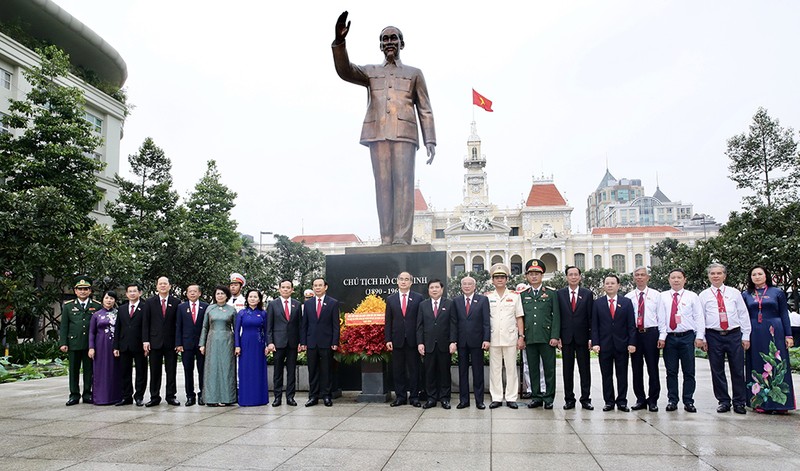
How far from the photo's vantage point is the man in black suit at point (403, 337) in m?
6.65

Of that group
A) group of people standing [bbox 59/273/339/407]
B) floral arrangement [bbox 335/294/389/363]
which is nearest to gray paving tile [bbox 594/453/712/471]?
floral arrangement [bbox 335/294/389/363]

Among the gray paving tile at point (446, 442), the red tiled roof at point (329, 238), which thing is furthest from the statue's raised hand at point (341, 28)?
the red tiled roof at point (329, 238)

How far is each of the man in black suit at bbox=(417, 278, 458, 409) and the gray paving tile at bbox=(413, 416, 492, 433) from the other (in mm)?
904

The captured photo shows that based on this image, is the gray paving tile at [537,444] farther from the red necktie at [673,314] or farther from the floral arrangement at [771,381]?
the floral arrangement at [771,381]

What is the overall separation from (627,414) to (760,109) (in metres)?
20.0

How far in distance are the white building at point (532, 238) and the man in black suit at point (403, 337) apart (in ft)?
202

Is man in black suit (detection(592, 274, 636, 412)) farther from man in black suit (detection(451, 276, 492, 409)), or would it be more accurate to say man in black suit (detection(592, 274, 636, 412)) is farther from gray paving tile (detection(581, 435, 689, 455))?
gray paving tile (detection(581, 435, 689, 455))

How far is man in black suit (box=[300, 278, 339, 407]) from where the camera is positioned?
6.77 m

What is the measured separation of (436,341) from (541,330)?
1150 millimetres

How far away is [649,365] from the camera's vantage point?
20.9 feet

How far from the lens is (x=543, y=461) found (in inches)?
158

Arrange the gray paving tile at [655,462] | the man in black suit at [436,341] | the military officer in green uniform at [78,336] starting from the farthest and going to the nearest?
the military officer in green uniform at [78,336] → the man in black suit at [436,341] → the gray paving tile at [655,462]

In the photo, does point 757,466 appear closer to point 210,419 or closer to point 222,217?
point 210,419

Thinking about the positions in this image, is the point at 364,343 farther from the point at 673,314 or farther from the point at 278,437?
the point at 673,314
